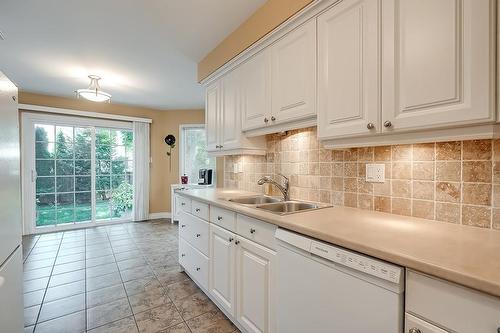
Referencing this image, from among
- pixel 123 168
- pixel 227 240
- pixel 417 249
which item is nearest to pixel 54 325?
pixel 227 240

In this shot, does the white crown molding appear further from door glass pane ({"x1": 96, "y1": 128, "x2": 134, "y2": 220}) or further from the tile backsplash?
door glass pane ({"x1": 96, "y1": 128, "x2": 134, "y2": 220})

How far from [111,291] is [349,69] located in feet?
8.93

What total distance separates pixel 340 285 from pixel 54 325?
2141 mm

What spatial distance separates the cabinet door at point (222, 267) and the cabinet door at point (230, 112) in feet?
2.90

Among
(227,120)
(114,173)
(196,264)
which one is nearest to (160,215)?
(114,173)

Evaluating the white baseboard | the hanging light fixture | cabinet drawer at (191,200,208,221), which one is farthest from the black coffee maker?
cabinet drawer at (191,200,208,221)

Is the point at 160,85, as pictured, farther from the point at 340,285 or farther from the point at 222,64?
the point at 340,285

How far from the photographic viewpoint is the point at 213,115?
271 centimetres

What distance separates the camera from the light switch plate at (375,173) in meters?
1.44

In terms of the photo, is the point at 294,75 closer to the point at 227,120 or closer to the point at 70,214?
the point at 227,120

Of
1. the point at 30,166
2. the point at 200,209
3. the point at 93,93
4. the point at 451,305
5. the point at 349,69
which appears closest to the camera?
the point at 451,305

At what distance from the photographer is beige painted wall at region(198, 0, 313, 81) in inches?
66.5

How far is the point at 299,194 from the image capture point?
2.00m

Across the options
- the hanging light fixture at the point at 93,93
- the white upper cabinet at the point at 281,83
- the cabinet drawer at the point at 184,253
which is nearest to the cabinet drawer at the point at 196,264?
the cabinet drawer at the point at 184,253
